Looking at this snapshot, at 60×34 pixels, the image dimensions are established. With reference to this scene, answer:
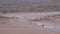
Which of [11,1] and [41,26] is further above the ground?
[11,1]

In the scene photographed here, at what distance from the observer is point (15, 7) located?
4.55 feet

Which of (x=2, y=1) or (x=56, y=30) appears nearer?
(x=56, y=30)

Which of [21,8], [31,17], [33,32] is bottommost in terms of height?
[33,32]

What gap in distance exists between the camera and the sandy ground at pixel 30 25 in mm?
1187

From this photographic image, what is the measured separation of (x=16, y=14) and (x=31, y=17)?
17cm

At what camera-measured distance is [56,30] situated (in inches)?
46.9

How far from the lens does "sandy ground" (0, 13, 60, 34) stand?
119 centimetres

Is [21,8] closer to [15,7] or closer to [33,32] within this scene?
[15,7]

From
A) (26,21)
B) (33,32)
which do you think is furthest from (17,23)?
(33,32)

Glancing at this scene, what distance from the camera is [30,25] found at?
48.4 inches

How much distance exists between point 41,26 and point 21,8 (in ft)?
1.04

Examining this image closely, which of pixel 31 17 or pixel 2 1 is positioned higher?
pixel 2 1

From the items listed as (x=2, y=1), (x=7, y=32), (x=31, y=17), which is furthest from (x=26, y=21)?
(x=2, y=1)

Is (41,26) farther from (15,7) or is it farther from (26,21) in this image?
(15,7)
